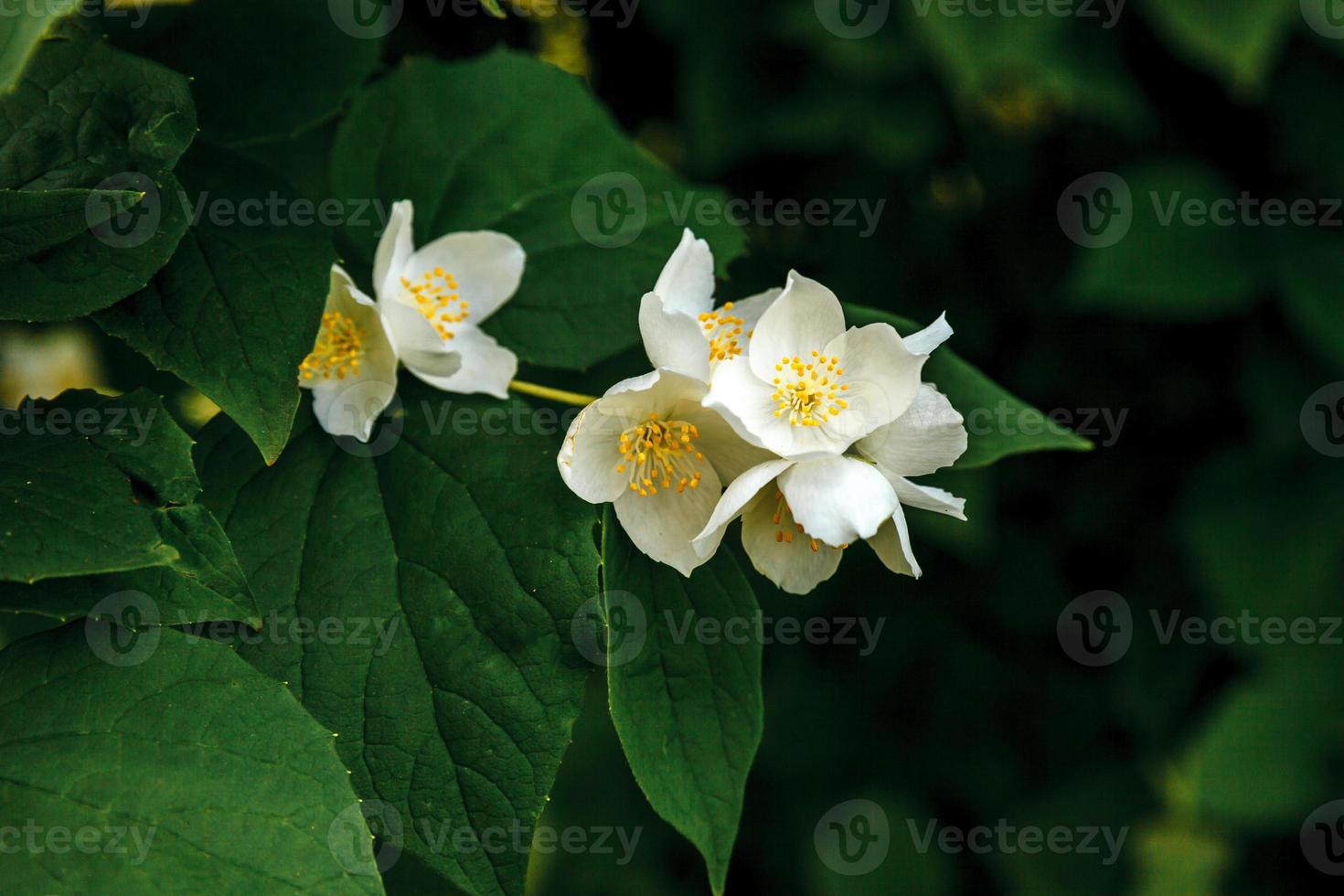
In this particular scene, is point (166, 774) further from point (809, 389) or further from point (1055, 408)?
point (1055, 408)

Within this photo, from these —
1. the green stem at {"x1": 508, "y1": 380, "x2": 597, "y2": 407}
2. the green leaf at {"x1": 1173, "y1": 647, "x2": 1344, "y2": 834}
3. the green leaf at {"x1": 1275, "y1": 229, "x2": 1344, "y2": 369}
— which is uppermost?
the green stem at {"x1": 508, "y1": 380, "x2": 597, "y2": 407}

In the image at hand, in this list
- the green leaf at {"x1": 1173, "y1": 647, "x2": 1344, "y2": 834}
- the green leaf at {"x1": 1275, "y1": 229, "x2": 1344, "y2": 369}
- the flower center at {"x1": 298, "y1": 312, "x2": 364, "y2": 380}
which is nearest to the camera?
the flower center at {"x1": 298, "y1": 312, "x2": 364, "y2": 380}

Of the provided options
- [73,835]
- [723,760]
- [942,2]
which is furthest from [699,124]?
[73,835]

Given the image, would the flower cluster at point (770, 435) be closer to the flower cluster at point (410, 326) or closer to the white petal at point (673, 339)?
the white petal at point (673, 339)

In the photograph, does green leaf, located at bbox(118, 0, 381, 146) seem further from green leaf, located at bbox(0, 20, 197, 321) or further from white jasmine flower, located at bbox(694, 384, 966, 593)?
white jasmine flower, located at bbox(694, 384, 966, 593)

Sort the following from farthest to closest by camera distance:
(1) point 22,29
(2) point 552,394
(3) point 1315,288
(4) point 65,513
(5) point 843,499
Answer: (3) point 1315,288 → (2) point 552,394 → (5) point 843,499 → (4) point 65,513 → (1) point 22,29

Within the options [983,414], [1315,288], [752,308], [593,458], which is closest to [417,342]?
[593,458]

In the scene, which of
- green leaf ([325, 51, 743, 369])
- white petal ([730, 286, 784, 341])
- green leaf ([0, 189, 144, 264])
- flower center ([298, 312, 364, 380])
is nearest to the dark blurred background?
green leaf ([325, 51, 743, 369])

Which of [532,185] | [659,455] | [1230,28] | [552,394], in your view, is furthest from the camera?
[1230,28]
